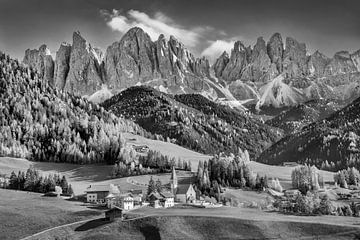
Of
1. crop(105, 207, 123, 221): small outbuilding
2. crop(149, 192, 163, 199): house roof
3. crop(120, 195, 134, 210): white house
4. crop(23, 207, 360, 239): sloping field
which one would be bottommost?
crop(23, 207, 360, 239): sloping field

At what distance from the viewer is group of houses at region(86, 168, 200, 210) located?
154125 millimetres

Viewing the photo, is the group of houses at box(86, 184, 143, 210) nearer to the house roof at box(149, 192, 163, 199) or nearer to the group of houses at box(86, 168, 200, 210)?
the group of houses at box(86, 168, 200, 210)

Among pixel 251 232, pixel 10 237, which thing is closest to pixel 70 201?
pixel 10 237

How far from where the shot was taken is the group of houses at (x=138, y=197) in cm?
15412

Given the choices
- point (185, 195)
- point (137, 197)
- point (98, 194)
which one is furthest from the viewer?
point (185, 195)

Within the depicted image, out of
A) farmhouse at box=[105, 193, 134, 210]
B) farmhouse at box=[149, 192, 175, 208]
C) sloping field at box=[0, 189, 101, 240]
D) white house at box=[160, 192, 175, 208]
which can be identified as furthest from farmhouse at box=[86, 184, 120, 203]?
white house at box=[160, 192, 175, 208]

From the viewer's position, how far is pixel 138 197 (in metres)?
169

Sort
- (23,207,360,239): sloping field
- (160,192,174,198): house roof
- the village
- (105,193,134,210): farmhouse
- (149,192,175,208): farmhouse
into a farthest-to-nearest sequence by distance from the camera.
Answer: (160,192,174,198): house roof
(149,192,175,208): farmhouse
the village
(105,193,134,210): farmhouse
(23,207,360,239): sloping field

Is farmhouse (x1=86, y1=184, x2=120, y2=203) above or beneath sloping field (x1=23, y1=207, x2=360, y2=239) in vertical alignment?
above

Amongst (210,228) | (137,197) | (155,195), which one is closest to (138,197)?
(137,197)

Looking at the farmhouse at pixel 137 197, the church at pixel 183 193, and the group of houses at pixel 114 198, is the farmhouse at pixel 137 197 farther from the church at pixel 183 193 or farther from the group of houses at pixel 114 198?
the church at pixel 183 193

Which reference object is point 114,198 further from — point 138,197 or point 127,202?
point 138,197

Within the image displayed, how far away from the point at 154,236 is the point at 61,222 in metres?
25.4

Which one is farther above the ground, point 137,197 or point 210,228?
point 137,197
